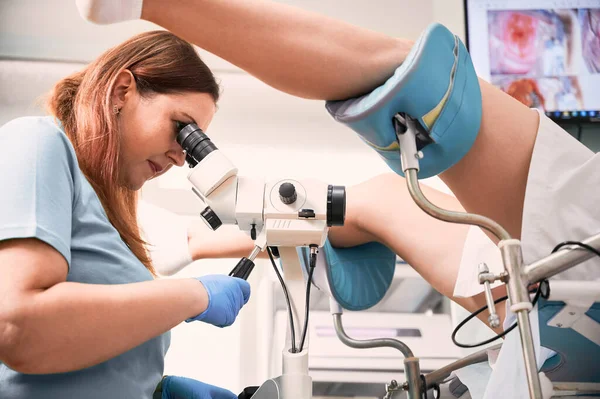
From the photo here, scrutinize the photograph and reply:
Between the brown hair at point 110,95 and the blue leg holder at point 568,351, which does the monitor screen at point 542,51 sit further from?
the blue leg holder at point 568,351

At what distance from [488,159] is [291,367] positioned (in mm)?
483

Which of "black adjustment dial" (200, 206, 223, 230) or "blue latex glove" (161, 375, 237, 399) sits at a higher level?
"black adjustment dial" (200, 206, 223, 230)

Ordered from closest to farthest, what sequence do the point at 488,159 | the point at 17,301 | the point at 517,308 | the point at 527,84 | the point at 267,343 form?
the point at 517,308
the point at 17,301
the point at 488,159
the point at 267,343
the point at 527,84

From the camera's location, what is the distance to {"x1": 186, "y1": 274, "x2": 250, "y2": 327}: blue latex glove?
1.07 meters

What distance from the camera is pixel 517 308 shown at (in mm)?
712

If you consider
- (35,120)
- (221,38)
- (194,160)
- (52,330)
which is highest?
(221,38)

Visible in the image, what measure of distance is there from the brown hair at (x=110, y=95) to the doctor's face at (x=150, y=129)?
3 cm

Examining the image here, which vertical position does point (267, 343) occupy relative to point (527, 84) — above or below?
below

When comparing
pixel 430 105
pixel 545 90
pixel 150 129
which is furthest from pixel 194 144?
pixel 545 90

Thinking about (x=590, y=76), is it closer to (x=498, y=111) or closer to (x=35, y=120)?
(x=498, y=111)

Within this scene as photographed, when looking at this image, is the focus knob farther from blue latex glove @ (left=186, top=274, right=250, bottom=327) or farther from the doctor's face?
the doctor's face

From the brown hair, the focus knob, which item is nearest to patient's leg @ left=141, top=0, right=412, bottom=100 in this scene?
the focus knob

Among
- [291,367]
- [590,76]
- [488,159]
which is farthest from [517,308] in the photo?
[590,76]

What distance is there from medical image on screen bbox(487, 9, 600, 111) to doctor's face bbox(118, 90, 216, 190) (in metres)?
1.89
